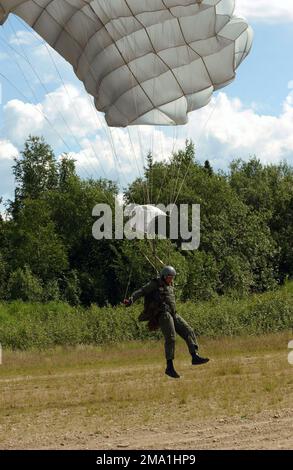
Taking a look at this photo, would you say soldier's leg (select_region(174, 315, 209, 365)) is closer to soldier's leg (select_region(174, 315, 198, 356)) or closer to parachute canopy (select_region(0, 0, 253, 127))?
soldier's leg (select_region(174, 315, 198, 356))

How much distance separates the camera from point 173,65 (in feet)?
52.7

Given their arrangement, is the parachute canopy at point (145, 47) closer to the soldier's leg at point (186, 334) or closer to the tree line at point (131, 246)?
the soldier's leg at point (186, 334)

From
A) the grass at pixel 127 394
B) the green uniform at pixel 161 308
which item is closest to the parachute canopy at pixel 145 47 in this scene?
the green uniform at pixel 161 308

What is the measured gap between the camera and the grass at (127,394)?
421 inches

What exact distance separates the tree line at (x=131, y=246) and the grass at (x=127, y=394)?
2214cm

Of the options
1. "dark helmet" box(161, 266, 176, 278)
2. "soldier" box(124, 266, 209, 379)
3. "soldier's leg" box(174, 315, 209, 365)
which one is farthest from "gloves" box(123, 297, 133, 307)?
"soldier's leg" box(174, 315, 209, 365)

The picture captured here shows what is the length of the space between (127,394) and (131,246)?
35.3m

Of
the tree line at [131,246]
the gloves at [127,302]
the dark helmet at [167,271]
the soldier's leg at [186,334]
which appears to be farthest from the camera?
the tree line at [131,246]

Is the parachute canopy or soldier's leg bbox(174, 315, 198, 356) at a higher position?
the parachute canopy

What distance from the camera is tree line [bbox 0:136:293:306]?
49281 millimetres

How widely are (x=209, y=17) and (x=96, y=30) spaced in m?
2.09

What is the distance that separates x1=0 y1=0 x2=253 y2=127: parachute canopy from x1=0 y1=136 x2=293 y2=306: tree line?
28.2m

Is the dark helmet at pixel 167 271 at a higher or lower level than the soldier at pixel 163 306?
higher
